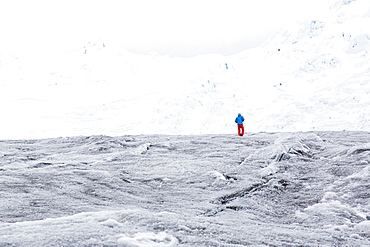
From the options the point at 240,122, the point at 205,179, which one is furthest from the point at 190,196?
the point at 240,122

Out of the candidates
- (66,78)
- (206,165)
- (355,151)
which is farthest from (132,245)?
(66,78)

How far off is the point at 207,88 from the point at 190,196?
102 ft

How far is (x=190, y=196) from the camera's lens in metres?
6.18

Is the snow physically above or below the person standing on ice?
below

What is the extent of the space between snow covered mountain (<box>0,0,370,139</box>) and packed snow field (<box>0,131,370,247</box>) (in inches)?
817

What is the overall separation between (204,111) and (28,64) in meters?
27.7

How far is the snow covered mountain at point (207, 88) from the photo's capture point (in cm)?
3231

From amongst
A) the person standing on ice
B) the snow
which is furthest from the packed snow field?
the person standing on ice

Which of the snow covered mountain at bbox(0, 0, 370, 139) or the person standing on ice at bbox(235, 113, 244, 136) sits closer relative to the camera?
the person standing on ice at bbox(235, 113, 244, 136)

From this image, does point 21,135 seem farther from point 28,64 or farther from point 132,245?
point 132,245

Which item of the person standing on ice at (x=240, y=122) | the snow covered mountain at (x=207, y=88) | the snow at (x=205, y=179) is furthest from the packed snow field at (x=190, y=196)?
the snow covered mountain at (x=207, y=88)

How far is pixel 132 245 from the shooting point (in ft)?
10.2

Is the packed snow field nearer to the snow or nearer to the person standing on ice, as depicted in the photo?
the snow

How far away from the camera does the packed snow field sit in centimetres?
357
